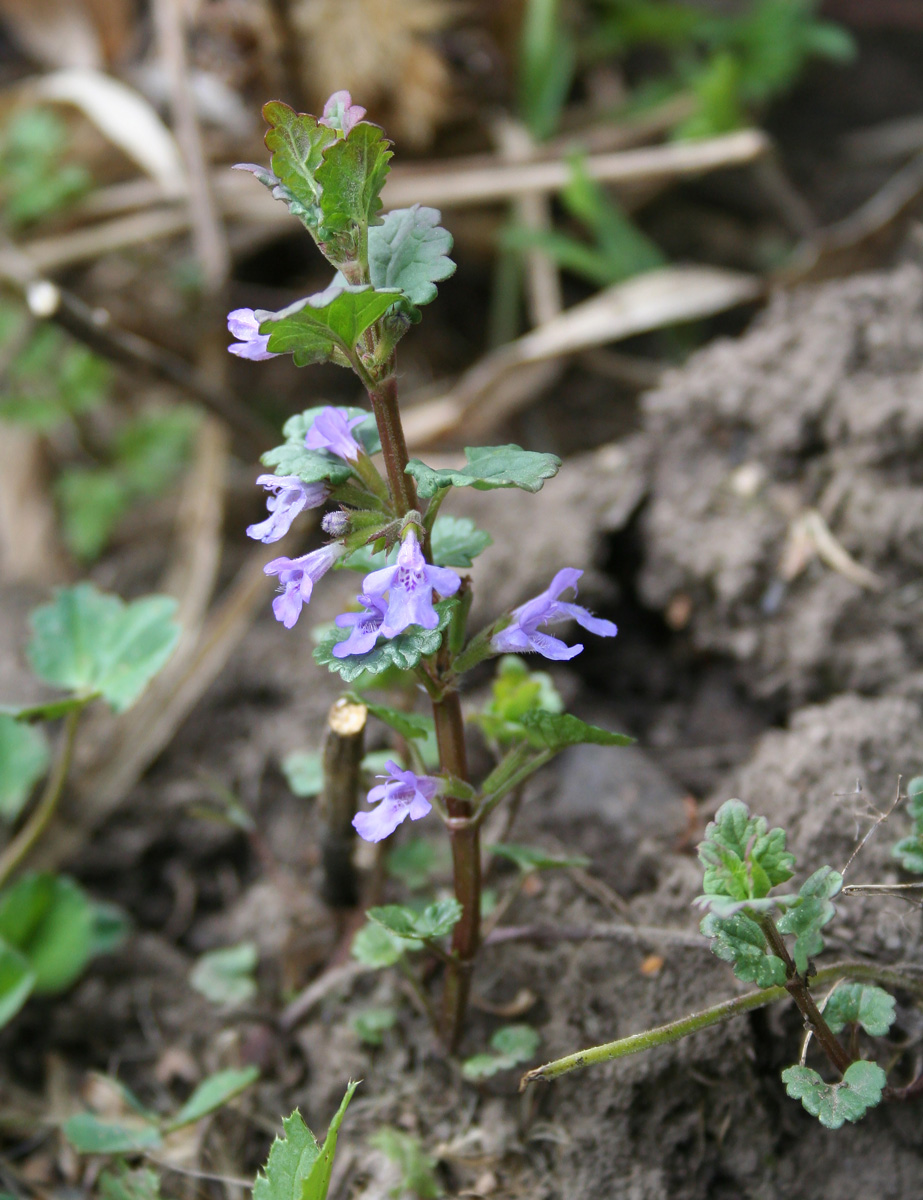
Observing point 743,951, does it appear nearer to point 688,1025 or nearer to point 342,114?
point 688,1025

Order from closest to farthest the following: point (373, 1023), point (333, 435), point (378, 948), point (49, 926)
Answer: point (333, 435), point (378, 948), point (373, 1023), point (49, 926)

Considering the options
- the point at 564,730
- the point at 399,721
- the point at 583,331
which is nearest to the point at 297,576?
the point at 399,721

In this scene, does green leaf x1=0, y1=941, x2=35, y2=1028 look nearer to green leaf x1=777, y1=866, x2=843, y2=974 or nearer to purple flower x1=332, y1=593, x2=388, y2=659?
purple flower x1=332, y1=593, x2=388, y2=659

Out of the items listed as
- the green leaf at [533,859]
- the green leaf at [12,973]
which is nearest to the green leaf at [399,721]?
the green leaf at [533,859]

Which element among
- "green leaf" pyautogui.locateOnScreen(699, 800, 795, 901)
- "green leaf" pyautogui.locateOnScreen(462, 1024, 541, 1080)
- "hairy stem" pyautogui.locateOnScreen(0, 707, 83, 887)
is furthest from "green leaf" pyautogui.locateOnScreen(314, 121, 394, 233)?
"green leaf" pyautogui.locateOnScreen(462, 1024, 541, 1080)

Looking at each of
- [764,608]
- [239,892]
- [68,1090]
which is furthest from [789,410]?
[68,1090]

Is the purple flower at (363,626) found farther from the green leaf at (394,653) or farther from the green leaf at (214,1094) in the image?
the green leaf at (214,1094)
